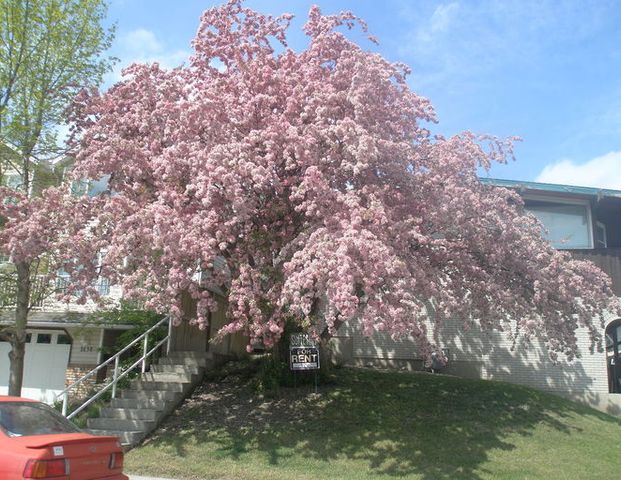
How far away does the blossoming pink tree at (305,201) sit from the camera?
365 inches

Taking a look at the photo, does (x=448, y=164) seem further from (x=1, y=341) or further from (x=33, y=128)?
(x=1, y=341)

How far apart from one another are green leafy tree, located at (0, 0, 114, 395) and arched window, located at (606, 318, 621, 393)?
1415 centimetres

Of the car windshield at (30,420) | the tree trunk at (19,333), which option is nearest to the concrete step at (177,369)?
the tree trunk at (19,333)

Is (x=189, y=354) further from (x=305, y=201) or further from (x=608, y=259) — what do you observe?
(x=608, y=259)

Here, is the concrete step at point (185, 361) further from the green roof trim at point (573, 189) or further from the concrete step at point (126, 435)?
the green roof trim at point (573, 189)

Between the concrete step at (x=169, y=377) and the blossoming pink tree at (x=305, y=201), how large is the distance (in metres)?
2.99

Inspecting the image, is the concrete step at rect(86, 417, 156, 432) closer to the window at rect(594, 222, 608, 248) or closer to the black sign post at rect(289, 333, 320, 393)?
the black sign post at rect(289, 333, 320, 393)

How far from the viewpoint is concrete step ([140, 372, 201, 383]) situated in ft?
42.4

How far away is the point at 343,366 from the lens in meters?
15.1

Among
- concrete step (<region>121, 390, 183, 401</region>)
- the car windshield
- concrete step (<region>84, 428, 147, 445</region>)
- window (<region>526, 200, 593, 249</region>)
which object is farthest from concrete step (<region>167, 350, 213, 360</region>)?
window (<region>526, 200, 593, 249</region>)

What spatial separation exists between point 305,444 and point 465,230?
473 cm

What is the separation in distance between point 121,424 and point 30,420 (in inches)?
213

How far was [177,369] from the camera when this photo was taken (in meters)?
13.4

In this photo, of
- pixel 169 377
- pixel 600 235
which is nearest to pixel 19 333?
pixel 169 377
